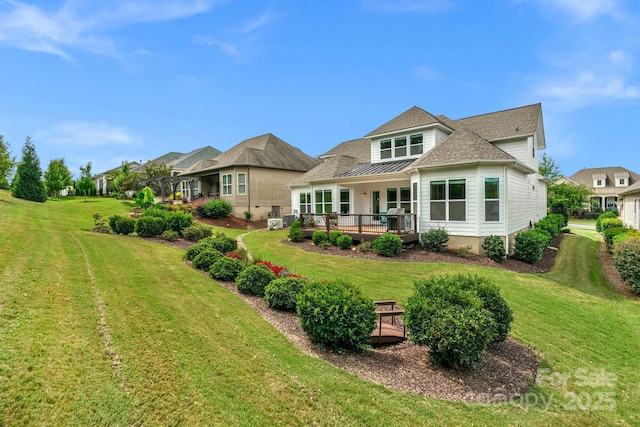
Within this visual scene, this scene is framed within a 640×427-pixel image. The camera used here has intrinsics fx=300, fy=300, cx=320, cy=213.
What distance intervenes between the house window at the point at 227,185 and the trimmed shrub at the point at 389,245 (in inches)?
675

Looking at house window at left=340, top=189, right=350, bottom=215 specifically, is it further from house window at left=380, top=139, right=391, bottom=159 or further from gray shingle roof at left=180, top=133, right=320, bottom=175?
gray shingle roof at left=180, top=133, right=320, bottom=175

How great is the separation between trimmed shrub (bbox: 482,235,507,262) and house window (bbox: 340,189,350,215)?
8.97 metres

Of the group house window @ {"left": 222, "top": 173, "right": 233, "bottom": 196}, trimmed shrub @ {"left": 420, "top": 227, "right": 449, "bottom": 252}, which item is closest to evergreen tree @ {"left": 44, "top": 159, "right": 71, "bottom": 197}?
house window @ {"left": 222, "top": 173, "right": 233, "bottom": 196}

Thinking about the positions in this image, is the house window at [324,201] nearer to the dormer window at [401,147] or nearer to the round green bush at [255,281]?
the dormer window at [401,147]

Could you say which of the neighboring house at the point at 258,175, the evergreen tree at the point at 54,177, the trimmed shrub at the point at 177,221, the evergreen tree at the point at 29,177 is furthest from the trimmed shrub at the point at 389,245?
the evergreen tree at the point at 54,177

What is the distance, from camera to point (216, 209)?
79.5 feet

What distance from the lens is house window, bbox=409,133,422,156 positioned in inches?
717

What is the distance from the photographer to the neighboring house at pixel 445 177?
13.1 meters

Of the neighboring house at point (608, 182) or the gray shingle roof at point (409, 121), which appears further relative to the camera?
the neighboring house at point (608, 182)

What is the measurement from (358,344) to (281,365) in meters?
1.48

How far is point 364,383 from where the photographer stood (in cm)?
416

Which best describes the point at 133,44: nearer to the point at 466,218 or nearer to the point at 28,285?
the point at 28,285

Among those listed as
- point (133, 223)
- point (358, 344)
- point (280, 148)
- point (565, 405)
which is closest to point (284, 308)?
point (358, 344)

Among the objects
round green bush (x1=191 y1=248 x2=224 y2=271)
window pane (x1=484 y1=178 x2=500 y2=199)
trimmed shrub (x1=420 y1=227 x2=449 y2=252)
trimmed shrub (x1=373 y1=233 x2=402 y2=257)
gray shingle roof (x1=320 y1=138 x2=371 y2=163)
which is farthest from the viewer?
gray shingle roof (x1=320 y1=138 x2=371 y2=163)
